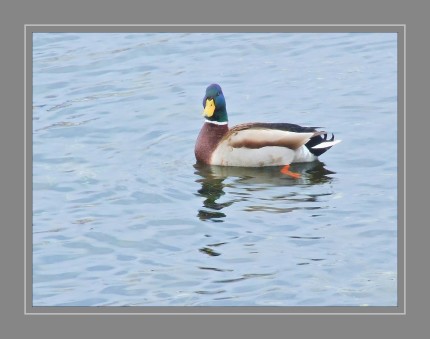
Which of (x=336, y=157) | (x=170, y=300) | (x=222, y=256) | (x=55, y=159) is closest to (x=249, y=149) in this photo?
(x=336, y=157)

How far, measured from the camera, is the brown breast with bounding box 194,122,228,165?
16.9 m

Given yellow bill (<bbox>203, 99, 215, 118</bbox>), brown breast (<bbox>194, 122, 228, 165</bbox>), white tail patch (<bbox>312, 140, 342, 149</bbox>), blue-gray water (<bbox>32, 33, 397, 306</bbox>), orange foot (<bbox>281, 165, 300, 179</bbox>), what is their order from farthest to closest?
yellow bill (<bbox>203, 99, 215, 118</bbox>), brown breast (<bbox>194, 122, 228, 165</bbox>), white tail patch (<bbox>312, 140, 342, 149</bbox>), orange foot (<bbox>281, 165, 300, 179</bbox>), blue-gray water (<bbox>32, 33, 397, 306</bbox>)

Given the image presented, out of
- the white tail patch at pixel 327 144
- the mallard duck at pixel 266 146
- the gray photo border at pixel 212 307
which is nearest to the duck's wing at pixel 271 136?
the mallard duck at pixel 266 146

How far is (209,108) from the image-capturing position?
17.3 meters

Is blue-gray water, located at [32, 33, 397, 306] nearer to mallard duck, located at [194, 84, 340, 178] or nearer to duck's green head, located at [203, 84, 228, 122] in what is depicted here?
mallard duck, located at [194, 84, 340, 178]

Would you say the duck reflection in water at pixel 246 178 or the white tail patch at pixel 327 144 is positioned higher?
the white tail patch at pixel 327 144

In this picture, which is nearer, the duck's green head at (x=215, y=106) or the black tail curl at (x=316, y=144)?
the black tail curl at (x=316, y=144)

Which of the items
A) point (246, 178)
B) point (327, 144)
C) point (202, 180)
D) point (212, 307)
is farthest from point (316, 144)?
point (212, 307)

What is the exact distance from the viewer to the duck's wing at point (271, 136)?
1683cm

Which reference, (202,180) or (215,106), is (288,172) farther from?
(215,106)

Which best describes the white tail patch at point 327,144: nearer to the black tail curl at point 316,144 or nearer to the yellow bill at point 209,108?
the black tail curl at point 316,144

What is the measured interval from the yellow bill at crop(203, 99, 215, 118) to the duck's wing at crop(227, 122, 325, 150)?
0.56m

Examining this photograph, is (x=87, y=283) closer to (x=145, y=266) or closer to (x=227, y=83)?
(x=145, y=266)

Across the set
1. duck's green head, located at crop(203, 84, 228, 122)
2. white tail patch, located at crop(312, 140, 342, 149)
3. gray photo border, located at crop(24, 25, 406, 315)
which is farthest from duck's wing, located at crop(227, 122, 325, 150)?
gray photo border, located at crop(24, 25, 406, 315)
